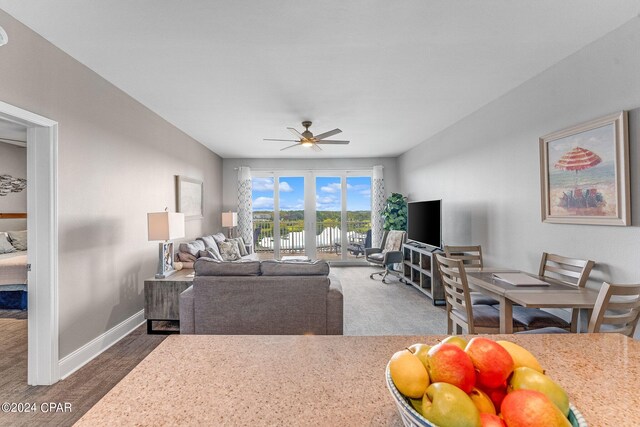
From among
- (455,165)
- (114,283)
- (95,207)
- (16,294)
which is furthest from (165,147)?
(455,165)

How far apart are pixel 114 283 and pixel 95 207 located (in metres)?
0.85

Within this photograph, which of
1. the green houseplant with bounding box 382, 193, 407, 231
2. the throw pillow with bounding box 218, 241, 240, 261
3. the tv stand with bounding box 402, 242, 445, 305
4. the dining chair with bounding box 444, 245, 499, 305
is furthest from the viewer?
the green houseplant with bounding box 382, 193, 407, 231

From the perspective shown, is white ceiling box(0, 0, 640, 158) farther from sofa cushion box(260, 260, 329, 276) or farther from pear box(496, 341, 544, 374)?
pear box(496, 341, 544, 374)

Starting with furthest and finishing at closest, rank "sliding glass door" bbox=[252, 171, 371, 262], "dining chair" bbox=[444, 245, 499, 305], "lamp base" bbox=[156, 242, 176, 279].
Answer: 1. "sliding glass door" bbox=[252, 171, 371, 262]
2. "lamp base" bbox=[156, 242, 176, 279]
3. "dining chair" bbox=[444, 245, 499, 305]

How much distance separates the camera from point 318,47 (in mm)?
2465

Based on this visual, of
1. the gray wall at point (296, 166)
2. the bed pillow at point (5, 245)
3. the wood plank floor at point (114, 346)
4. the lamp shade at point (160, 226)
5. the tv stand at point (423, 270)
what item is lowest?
the wood plank floor at point (114, 346)

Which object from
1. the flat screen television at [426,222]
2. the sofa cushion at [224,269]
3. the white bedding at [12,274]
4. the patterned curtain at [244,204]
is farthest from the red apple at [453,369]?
the patterned curtain at [244,204]

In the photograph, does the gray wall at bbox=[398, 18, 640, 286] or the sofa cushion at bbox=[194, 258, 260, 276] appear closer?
the gray wall at bbox=[398, 18, 640, 286]

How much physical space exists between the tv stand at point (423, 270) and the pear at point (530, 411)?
355cm

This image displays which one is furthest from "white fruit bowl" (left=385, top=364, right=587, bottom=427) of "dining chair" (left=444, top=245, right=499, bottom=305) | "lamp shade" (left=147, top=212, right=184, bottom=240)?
"lamp shade" (left=147, top=212, right=184, bottom=240)

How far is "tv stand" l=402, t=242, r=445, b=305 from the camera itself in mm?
4363

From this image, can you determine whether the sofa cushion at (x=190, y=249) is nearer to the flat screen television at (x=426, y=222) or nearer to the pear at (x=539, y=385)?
the flat screen television at (x=426, y=222)

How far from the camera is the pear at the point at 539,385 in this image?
0.53 metres

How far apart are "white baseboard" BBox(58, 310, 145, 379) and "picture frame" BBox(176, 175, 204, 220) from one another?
177 cm
